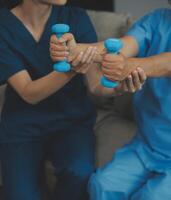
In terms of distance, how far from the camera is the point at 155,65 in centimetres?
134

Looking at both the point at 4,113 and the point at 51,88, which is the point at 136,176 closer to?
the point at 51,88

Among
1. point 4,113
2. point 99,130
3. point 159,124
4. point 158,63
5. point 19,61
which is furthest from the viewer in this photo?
point 99,130

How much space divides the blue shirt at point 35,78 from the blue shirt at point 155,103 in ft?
0.77

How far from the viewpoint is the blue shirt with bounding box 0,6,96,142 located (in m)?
1.57

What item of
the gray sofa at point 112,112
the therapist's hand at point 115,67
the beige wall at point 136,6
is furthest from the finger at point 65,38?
the beige wall at point 136,6

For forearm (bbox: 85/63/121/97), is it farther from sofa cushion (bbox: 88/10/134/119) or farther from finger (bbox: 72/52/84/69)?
sofa cushion (bbox: 88/10/134/119)

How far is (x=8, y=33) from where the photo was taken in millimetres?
1575

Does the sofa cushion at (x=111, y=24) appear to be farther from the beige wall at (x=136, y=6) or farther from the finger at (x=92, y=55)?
the beige wall at (x=136, y=6)

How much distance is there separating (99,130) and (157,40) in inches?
20.6

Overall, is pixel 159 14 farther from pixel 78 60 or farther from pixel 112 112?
pixel 112 112

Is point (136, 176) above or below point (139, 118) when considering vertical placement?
below

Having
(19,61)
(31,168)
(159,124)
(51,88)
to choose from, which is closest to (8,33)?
(19,61)

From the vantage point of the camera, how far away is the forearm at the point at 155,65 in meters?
Result: 1.33

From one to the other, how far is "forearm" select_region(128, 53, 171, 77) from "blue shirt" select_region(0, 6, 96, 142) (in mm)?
339
